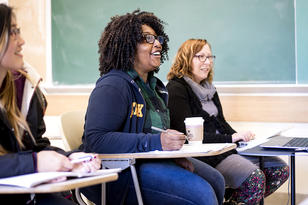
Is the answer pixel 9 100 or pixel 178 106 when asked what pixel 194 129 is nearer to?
pixel 178 106

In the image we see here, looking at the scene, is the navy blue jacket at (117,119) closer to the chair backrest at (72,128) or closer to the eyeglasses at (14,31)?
the chair backrest at (72,128)

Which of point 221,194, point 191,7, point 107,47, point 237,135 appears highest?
point 191,7

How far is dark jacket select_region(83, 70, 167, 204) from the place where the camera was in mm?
1898

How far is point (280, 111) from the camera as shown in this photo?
11.8ft

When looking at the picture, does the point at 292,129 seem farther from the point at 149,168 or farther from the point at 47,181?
Result: the point at 47,181

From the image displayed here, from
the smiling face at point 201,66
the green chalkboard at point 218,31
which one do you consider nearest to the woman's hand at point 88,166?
the smiling face at point 201,66

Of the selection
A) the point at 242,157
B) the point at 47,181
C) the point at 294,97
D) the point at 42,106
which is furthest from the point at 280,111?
the point at 47,181

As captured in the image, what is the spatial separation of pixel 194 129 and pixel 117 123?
0.43 m

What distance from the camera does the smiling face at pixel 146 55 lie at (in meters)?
2.29

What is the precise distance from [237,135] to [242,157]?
0.66ft

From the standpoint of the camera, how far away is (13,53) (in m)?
1.46

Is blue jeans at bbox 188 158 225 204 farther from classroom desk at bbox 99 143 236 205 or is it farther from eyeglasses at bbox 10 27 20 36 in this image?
eyeglasses at bbox 10 27 20 36

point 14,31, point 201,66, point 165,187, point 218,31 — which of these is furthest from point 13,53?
point 218,31

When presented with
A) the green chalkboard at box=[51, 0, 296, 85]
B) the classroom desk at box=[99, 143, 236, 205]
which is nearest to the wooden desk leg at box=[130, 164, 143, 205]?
the classroom desk at box=[99, 143, 236, 205]
